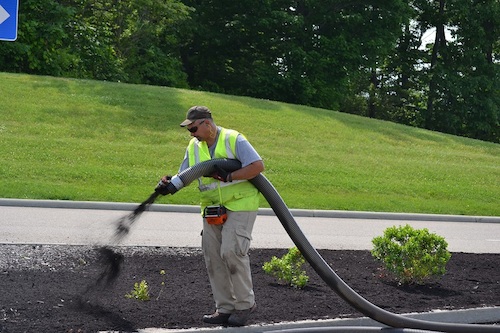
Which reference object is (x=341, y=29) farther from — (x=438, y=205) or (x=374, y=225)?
(x=374, y=225)

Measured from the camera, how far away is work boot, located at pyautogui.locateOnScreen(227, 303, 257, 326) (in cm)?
724

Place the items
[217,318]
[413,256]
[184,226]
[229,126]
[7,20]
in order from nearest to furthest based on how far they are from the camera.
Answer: [217,318], [7,20], [413,256], [184,226], [229,126]

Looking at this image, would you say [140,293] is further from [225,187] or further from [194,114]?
[194,114]

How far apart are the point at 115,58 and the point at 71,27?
9.55 ft

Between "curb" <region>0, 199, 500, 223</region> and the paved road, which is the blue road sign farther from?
"curb" <region>0, 199, 500, 223</region>

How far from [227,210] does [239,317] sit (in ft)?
2.86

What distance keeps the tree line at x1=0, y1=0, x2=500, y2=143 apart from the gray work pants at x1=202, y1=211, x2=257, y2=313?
24260mm

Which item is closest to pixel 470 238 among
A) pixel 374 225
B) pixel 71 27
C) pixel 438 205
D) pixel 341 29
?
pixel 374 225

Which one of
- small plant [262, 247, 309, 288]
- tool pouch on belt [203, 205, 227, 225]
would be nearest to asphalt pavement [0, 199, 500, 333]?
small plant [262, 247, 309, 288]

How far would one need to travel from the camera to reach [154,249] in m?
10.1

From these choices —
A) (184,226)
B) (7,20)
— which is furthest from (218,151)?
(184,226)

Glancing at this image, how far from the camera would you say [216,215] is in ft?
23.5

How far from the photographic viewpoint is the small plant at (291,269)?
873cm

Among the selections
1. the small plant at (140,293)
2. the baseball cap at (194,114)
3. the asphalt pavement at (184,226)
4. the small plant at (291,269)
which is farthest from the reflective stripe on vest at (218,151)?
the asphalt pavement at (184,226)
